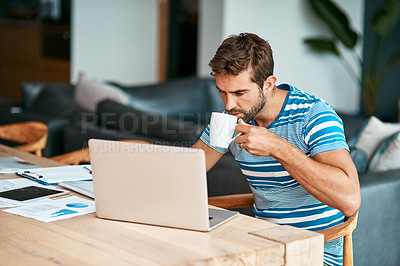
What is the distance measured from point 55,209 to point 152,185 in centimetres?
34

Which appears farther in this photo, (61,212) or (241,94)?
(241,94)

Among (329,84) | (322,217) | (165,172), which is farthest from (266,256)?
(329,84)

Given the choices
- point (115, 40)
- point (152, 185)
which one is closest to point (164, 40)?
point (115, 40)

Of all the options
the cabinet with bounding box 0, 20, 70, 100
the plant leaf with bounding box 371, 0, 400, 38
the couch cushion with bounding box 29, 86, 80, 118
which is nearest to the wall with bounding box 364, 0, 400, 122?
the plant leaf with bounding box 371, 0, 400, 38

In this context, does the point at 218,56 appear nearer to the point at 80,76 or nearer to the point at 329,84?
the point at 80,76

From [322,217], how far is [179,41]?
232 inches

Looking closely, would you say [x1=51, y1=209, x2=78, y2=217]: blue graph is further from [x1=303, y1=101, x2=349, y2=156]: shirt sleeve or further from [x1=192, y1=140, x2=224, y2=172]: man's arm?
[x1=303, y1=101, x2=349, y2=156]: shirt sleeve

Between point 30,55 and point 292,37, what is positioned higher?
point 292,37

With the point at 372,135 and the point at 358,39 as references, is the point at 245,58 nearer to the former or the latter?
the point at 372,135

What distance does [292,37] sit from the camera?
21.3 feet

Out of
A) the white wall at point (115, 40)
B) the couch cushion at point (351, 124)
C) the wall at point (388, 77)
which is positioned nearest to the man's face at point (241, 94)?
the couch cushion at point (351, 124)

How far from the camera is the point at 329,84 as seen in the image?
22.9 feet

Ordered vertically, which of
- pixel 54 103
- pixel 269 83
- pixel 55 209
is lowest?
pixel 54 103

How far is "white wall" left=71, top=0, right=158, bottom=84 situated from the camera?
6.93 metres
